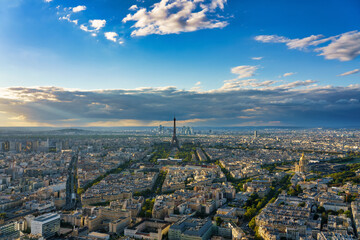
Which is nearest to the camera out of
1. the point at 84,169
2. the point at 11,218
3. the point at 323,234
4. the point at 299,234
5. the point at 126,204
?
the point at 323,234

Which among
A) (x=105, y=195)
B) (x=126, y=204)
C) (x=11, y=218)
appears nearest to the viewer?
(x=11, y=218)

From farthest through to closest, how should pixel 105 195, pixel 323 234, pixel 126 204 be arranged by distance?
1. pixel 105 195
2. pixel 126 204
3. pixel 323 234

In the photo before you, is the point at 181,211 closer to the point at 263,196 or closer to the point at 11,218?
the point at 263,196

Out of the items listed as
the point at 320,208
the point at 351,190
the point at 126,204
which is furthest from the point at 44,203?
the point at 351,190

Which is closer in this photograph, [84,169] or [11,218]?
[11,218]

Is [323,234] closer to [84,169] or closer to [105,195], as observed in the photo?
[105,195]

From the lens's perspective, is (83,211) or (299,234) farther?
(83,211)

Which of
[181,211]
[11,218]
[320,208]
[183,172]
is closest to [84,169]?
[183,172]
